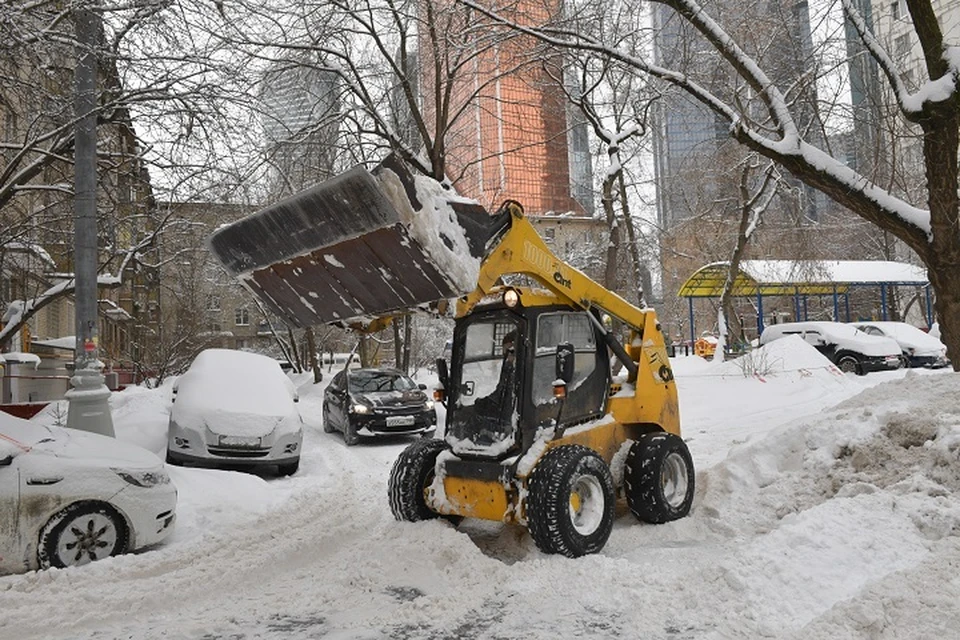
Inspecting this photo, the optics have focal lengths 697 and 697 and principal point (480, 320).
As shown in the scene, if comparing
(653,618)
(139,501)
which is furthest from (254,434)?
(653,618)

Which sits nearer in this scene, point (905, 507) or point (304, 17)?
point (905, 507)

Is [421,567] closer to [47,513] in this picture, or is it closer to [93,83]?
[47,513]

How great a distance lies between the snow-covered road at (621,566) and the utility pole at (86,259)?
1.41 meters

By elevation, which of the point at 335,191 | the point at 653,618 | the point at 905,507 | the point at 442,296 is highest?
the point at 335,191

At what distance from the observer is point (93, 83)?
27.6 feet

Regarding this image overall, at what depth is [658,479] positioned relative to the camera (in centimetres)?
632

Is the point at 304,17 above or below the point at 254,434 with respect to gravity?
above

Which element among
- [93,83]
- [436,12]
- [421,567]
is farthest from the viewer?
[436,12]

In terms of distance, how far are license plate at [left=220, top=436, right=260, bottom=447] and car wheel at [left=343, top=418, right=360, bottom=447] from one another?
3.91 metres

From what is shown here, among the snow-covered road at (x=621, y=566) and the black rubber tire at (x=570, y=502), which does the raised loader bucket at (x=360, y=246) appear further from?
the snow-covered road at (x=621, y=566)

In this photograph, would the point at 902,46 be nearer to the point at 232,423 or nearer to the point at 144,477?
the point at 232,423

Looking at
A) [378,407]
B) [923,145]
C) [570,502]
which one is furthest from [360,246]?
[378,407]

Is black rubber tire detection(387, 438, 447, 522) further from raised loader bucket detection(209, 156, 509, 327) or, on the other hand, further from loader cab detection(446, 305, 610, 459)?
raised loader bucket detection(209, 156, 509, 327)

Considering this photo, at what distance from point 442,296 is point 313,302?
3.97 feet
